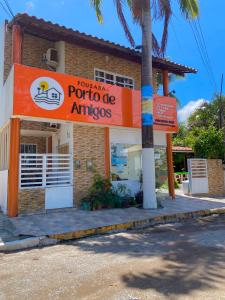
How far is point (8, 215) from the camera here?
9.42 meters

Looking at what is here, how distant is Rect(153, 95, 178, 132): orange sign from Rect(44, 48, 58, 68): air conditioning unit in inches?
185

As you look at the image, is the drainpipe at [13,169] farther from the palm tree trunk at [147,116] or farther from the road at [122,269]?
the palm tree trunk at [147,116]

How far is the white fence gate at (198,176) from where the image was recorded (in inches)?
598

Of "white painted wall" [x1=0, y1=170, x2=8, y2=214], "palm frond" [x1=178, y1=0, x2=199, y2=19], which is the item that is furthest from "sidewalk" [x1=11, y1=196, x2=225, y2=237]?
"palm frond" [x1=178, y1=0, x2=199, y2=19]

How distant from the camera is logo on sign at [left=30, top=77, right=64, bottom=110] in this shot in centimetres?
976

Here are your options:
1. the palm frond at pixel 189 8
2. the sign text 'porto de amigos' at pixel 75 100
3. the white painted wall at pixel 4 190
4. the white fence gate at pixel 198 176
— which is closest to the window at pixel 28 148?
the white painted wall at pixel 4 190

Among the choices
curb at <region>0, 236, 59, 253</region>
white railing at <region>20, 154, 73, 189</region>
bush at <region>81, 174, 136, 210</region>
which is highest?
white railing at <region>20, 154, 73, 189</region>

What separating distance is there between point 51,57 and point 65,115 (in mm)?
3381

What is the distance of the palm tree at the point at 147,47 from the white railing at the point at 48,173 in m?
2.88

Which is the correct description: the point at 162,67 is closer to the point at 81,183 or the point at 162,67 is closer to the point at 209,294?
the point at 81,183

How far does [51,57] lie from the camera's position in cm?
1226

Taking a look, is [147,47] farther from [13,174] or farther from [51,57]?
[13,174]

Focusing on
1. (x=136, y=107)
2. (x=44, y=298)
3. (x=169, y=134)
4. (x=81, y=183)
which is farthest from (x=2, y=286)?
(x=169, y=134)

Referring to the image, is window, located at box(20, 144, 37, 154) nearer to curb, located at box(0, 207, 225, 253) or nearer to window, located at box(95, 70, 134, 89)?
window, located at box(95, 70, 134, 89)
